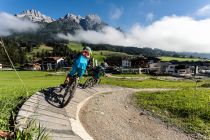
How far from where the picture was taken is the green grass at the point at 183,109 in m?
12.5

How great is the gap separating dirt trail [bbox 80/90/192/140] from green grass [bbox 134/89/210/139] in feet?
2.18

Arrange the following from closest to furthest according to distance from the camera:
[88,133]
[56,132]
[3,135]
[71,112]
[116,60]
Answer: [3,135] < [56,132] < [88,133] < [71,112] < [116,60]

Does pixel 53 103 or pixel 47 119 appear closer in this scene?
pixel 47 119

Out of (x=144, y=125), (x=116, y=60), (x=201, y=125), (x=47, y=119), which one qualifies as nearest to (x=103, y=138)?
(x=47, y=119)

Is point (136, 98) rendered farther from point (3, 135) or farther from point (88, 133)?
point (3, 135)

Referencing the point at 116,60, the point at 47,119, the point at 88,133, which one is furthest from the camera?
the point at 116,60

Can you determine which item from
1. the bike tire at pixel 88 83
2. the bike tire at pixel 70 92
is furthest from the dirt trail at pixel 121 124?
the bike tire at pixel 88 83

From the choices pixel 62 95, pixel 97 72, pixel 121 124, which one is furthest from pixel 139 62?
pixel 121 124

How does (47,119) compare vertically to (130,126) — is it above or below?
above

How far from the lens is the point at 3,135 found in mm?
5484

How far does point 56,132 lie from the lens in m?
8.69

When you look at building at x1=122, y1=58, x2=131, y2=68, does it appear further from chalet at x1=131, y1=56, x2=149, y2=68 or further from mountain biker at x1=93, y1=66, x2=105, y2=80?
mountain biker at x1=93, y1=66, x2=105, y2=80

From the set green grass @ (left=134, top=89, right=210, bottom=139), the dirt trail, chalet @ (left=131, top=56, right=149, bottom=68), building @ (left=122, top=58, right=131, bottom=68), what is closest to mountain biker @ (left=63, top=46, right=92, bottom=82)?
the dirt trail

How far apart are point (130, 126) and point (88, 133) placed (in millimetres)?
2308
